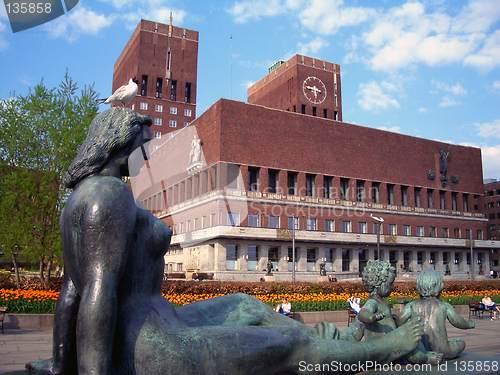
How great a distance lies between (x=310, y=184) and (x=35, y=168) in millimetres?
41027

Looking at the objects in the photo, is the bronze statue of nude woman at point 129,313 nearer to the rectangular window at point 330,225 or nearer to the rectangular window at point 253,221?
the rectangular window at point 253,221

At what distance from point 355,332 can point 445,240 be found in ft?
219

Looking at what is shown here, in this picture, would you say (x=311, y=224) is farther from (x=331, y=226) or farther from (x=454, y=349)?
(x=454, y=349)

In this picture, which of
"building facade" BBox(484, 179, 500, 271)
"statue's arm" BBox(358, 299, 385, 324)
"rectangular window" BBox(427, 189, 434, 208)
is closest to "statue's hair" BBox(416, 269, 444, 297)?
"statue's arm" BBox(358, 299, 385, 324)

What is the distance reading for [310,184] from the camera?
177ft

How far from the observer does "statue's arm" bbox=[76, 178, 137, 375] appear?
1.67 metres

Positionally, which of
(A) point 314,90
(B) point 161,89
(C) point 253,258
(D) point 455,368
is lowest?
(D) point 455,368

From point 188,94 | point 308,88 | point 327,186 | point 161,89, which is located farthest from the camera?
point 188,94

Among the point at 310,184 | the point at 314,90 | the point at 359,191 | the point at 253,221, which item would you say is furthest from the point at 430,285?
the point at 314,90

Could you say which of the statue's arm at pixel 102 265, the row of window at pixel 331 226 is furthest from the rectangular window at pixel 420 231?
the statue's arm at pixel 102 265

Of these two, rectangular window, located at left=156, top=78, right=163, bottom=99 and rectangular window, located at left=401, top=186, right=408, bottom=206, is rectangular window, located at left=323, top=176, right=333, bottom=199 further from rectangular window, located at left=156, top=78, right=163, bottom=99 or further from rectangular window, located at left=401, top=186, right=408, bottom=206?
rectangular window, located at left=156, top=78, right=163, bottom=99

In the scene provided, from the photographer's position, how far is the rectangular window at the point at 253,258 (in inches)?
1900

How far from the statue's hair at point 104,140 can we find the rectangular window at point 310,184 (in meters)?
51.7

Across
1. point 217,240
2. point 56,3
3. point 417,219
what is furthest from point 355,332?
point 417,219
